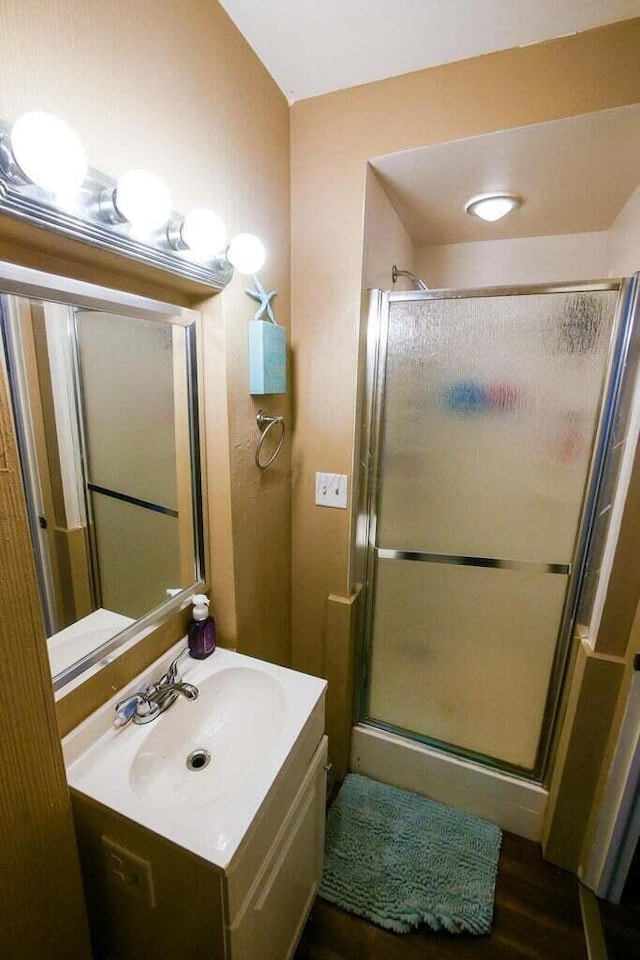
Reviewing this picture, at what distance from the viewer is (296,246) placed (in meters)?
1.38

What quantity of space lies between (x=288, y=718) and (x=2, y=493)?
2.65 feet

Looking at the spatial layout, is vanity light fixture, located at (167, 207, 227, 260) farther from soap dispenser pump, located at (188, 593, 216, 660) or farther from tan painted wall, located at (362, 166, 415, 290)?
soap dispenser pump, located at (188, 593, 216, 660)

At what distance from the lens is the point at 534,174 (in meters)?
1.31

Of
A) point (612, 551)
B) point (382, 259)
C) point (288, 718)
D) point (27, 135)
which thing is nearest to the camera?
point (27, 135)

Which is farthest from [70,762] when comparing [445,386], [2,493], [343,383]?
[445,386]

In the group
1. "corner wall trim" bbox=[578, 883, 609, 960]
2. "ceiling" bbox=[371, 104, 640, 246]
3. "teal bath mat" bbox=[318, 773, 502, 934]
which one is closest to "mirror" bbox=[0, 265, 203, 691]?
"ceiling" bbox=[371, 104, 640, 246]

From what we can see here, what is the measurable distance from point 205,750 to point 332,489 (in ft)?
2.84

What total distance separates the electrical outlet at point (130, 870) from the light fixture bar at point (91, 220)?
1140mm

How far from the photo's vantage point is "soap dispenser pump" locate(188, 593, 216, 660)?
Result: 46.4 inches

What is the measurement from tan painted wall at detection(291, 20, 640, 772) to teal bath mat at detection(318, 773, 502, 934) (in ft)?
1.18

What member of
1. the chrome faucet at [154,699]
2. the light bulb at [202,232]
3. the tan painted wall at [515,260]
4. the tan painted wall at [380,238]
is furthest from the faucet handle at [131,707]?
the tan painted wall at [515,260]

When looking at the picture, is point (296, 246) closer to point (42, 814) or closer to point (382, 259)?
point (382, 259)

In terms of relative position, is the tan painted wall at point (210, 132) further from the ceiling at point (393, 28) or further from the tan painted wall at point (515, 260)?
the tan painted wall at point (515, 260)

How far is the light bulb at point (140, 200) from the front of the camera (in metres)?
0.72
